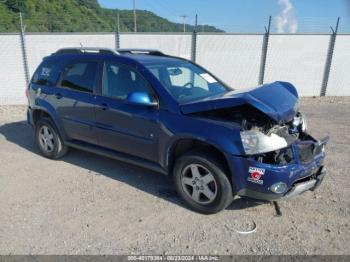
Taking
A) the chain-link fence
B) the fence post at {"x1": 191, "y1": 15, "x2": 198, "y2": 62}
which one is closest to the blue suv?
the chain-link fence

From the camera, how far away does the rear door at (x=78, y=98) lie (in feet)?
15.8

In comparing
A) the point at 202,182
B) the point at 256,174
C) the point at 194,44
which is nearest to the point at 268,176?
the point at 256,174

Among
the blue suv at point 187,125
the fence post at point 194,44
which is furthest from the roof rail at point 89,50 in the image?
the fence post at point 194,44

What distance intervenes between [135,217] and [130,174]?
1222 millimetres

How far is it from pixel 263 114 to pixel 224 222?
49.2 inches

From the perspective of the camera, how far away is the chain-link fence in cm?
1021

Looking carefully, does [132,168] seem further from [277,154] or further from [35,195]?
[277,154]

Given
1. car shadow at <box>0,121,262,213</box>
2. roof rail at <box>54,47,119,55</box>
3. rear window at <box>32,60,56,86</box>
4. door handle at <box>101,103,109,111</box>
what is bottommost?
car shadow at <box>0,121,262,213</box>

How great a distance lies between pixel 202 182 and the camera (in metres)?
3.84

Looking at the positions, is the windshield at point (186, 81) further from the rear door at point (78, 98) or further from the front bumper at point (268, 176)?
the front bumper at point (268, 176)

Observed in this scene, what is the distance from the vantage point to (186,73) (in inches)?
190

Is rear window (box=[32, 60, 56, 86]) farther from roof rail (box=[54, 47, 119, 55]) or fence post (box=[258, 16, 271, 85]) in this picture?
fence post (box=[258, 16, 271, 85])

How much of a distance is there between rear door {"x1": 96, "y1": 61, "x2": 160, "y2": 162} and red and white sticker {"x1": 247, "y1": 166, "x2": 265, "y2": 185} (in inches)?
48.6

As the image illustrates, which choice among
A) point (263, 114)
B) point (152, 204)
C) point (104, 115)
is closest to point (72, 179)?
point (104, 115)
